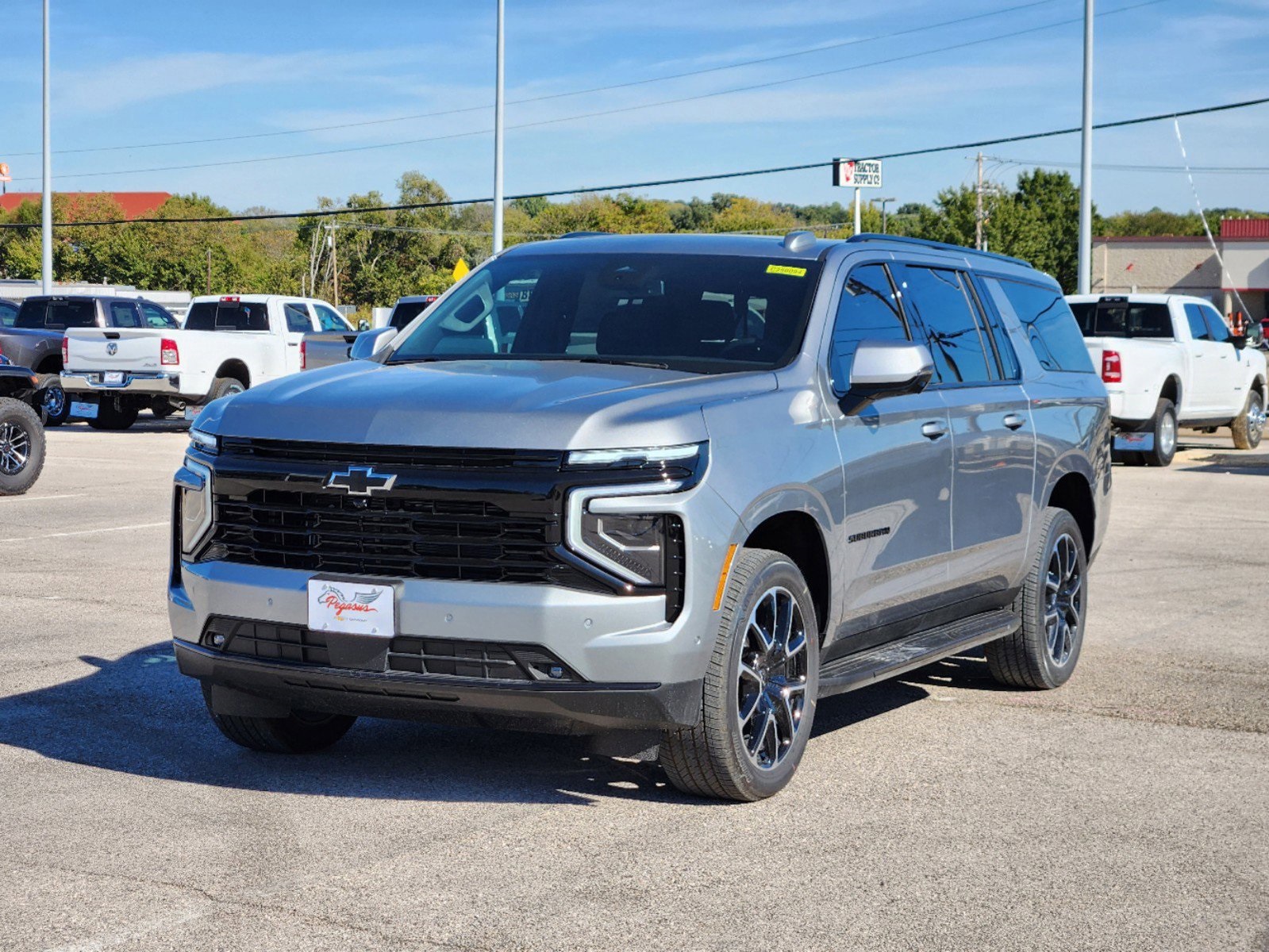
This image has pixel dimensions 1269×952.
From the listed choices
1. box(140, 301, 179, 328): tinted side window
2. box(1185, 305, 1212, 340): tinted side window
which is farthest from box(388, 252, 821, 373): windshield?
box(140, 301, 179, 328): tinted side window

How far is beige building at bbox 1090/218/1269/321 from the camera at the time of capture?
94.0 meters

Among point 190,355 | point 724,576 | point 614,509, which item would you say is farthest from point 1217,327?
point 614,509

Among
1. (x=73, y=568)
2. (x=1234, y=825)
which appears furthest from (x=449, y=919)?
(x=73, y=568)

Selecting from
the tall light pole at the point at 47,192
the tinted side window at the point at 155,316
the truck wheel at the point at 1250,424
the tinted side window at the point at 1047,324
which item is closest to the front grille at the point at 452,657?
the tinted side window at the point at 1047,324

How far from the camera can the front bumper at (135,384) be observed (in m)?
24.7

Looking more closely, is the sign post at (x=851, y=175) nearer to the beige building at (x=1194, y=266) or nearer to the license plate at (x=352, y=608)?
the beige building at (x=1194, y=266)

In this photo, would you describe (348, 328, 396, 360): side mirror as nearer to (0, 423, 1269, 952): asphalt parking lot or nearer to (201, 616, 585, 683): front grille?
(0, 423, 1269, 952): asphalt parking lot

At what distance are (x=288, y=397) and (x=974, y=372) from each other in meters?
3.18

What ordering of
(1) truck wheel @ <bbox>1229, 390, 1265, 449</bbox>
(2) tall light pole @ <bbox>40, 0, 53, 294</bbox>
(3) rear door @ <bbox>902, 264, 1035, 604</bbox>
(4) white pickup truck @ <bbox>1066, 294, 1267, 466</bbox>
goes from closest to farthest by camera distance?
(3) rear door @ <bbox>902, 264, 1035, 604</bbox>, (4) white pickup truck @ <bbox>1066, 294, 1267, 466</bbox>, (1) truck wheel @ <bbox>1229, 390, 1265, 449</bbox>, (2) tall light pole @ <bbox>40, 0, 53, 294</bbox>

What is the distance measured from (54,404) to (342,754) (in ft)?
76.0

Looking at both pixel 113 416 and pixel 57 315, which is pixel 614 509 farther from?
pixel 57 315

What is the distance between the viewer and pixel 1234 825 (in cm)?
537

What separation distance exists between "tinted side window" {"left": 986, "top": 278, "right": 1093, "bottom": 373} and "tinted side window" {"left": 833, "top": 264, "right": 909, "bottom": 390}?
117 cm

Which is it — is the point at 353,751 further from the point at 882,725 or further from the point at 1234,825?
the point at 1234,825
